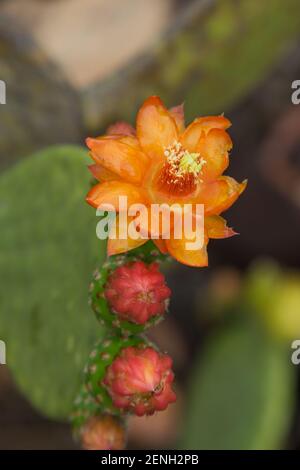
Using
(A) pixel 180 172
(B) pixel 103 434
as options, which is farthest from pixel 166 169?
(B) pixel 103 434

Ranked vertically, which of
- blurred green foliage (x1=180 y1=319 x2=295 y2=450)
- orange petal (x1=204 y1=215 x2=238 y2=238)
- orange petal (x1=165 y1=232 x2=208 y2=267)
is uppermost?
orange petal (x1=204 y1=215 x2=238 y2=238)

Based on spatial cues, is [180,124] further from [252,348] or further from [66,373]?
[252,348]

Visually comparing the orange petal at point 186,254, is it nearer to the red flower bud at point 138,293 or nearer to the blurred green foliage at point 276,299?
the red flower bud at point 138,293

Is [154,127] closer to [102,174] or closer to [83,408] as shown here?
[102,174]

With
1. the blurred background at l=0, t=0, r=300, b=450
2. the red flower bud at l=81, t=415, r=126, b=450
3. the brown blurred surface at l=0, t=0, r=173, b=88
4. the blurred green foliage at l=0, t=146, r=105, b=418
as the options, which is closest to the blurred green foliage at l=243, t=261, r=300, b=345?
the blurred background at l=0, t=0, r=300, b=450

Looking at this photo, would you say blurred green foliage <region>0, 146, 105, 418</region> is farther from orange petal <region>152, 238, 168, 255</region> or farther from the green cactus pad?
orange petal <region>152, 238, 168, 255</region>
